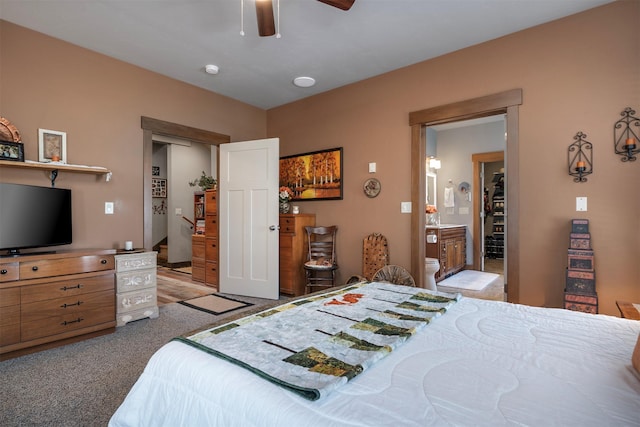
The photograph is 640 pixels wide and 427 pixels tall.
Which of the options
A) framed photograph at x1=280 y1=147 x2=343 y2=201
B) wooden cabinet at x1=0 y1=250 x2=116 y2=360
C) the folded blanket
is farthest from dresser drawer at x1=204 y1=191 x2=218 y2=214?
the folded blanket

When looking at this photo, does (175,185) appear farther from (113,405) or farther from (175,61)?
(113,405)

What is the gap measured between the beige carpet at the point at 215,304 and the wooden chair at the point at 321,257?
2.80 ft

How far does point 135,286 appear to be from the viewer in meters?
3.09

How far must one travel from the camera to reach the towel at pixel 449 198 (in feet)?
20.7

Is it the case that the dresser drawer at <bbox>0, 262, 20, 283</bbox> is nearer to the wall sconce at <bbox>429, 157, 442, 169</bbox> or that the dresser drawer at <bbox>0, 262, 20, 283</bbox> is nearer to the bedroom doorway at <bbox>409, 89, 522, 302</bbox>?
the bedroom doorway at <bbox>409, 89, 522, 302</bbox>

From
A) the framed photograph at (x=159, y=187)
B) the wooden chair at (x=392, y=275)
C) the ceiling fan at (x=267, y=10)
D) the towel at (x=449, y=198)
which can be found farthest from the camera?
the framed photograph at (x=159, y=187)

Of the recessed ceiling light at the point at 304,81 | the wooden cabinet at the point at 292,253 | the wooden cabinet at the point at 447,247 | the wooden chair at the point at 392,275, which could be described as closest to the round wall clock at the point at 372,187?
the wooden cabinet at the point at 292,253

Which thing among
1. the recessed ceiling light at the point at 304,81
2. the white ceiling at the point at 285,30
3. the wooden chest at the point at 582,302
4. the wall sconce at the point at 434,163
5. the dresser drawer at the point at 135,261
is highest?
the white ceiling at the point at 285,30

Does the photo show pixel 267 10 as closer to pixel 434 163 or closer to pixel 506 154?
pixel 506 154

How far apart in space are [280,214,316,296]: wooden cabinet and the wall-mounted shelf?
2.04m

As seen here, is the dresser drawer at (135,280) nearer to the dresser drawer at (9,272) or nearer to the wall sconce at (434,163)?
the dresser drawer at (9,272)

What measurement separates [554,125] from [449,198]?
373 centimetres

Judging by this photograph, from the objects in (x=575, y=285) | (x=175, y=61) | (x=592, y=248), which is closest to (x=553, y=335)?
(x=575, y=285)

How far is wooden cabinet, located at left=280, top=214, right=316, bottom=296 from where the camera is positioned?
4.10 m
